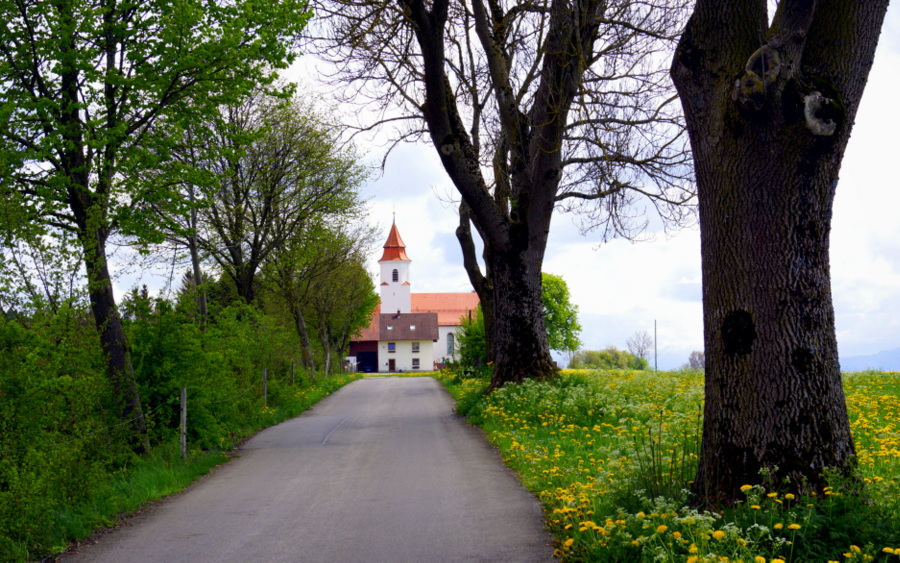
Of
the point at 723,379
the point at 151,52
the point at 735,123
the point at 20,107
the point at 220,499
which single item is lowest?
the point at 220,499

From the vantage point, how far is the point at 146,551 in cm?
679

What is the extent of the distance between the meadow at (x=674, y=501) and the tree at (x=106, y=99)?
21.6 ft

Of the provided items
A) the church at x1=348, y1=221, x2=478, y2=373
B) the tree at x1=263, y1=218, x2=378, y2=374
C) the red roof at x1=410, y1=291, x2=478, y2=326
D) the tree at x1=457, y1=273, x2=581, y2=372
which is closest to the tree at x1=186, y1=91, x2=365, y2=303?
the tree at x1=263, y1=218, x2=378, y2=374

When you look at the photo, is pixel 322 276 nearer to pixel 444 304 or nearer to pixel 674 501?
pixel 674 501

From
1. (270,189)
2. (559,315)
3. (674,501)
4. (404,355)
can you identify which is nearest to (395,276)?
(404,355)

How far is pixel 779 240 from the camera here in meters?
5.81

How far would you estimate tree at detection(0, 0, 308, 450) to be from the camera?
12.0m

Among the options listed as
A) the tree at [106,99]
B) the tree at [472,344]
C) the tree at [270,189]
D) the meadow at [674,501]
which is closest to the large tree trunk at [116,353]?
the tree at [106,99]

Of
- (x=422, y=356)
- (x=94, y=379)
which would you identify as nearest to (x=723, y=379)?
(x=94, y=379)

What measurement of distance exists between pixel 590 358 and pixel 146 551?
82.9 metres

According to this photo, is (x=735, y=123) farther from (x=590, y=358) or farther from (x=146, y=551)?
(x=590, y=358)

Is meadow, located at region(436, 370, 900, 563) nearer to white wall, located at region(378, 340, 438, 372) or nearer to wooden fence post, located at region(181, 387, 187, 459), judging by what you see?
wooden fence post, located at region(181, 387, 187, 459)

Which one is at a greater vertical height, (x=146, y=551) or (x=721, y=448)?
(x=721, y=448)

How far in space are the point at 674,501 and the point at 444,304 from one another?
11157cm
